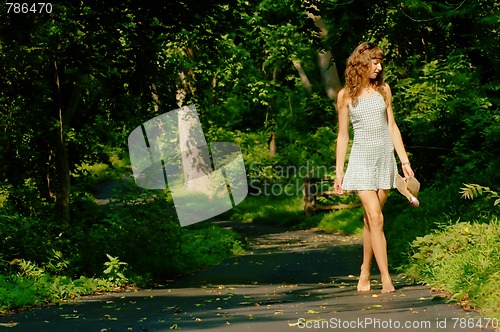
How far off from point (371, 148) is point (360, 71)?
2.30 ft

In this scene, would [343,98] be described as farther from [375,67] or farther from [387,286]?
[387,286]

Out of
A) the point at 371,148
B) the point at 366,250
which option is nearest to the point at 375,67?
the point at 371,148

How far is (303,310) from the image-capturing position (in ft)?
24.6

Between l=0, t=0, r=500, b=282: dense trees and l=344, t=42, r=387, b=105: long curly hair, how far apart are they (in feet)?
16.1

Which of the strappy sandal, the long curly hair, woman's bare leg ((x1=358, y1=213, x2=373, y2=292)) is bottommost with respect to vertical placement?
woman's bare leg ((x1=358, y1=213, x2=373, y2=292))

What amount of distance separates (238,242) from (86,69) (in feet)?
25.9

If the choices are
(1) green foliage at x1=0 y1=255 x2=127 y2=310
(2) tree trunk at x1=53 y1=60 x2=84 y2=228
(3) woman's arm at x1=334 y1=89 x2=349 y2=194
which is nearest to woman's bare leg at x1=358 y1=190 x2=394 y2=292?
(3) woman's arm at x1=334 y1=89 x2=349 y2=194

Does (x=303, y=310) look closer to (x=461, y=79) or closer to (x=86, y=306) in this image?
(x=86, y=306)

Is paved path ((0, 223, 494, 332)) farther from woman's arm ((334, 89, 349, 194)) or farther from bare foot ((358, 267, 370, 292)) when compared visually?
woman's arm ((334, 89, 349, 194))

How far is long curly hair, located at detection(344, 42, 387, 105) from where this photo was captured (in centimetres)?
778

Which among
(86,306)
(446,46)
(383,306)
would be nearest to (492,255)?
(383,306)

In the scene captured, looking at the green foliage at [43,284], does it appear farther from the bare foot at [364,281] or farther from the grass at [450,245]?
the grass at [450,245]

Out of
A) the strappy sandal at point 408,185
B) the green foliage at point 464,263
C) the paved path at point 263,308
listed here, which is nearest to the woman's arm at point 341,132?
the strappy sandal at point 408,185

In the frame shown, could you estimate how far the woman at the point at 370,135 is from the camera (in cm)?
779
